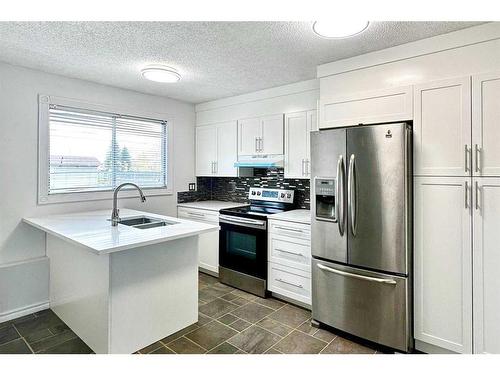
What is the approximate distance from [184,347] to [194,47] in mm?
2308

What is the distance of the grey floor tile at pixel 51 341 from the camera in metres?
2.17

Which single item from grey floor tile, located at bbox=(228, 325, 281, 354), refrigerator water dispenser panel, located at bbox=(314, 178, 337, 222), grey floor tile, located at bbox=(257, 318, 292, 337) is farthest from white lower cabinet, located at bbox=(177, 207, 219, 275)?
refrigerator water dispenser panel, located at bbox=(314, 178, 337, 222)

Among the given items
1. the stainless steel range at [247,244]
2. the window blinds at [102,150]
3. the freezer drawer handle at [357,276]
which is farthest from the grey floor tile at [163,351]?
the window blinds at [102,150]

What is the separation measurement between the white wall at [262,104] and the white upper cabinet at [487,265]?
1.72 metres

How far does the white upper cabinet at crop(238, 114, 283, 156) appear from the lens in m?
3.34

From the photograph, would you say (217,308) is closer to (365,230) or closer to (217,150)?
(365,230)

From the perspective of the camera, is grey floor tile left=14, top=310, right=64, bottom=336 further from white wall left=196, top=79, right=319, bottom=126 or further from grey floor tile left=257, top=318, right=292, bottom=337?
white wall left=196, top=79, right=319, bottom=126

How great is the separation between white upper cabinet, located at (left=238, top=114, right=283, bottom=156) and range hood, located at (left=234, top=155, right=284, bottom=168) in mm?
48

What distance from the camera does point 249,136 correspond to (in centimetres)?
362

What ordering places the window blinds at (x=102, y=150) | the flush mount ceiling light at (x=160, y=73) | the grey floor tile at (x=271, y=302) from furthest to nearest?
the window blinds at (x=102, y=150) < the grey floor tile at (x=271, y=302) < the flush mount ceiling light at (x=160, y=73)

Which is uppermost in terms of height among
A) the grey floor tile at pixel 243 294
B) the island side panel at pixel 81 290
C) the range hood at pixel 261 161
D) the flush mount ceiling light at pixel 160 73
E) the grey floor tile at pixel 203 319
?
the flush mount ceiling light at pixel 160 73

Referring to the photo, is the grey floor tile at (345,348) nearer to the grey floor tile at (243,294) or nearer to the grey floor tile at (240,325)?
the grey floor tile at (240,325)

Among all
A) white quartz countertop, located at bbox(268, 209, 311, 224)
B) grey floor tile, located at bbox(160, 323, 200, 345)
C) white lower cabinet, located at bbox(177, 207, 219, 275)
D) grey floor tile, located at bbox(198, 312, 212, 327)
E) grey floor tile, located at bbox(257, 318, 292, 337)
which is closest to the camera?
grey floor tile, located at bbox(160, 323, 200, 345)

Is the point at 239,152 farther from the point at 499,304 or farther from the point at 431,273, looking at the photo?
the point at 499,304
